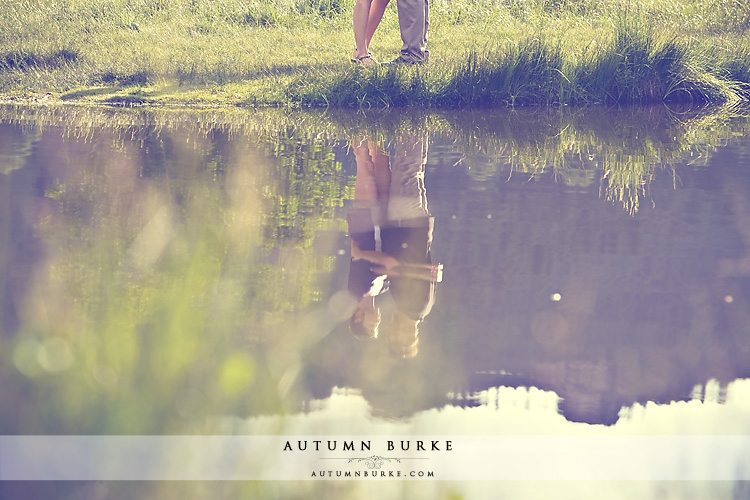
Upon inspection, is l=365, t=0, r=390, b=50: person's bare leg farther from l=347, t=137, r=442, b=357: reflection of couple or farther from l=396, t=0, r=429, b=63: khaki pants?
l=347, t=137, r=442, b=357: reflection of couple

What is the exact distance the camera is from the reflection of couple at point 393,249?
11.3ft

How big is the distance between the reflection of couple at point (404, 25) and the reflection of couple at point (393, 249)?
377cm

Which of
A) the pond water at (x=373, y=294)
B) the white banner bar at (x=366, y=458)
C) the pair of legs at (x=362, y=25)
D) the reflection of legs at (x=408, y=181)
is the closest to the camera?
the white banner bar at (x=366, y=458)

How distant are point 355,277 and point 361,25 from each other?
243 inches

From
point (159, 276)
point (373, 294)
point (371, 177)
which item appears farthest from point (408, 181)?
point (159, 276)

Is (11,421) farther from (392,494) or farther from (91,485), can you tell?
(392,494)

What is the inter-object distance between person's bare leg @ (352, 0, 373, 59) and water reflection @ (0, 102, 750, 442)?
10.0 feet

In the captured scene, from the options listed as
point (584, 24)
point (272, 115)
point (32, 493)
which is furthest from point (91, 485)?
point (584, 24)

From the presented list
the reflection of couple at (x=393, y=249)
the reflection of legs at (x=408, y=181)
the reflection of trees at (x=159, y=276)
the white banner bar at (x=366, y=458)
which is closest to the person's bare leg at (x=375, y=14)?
the reflection of legs at (x=408, y=181)

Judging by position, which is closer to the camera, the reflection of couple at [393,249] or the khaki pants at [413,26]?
the reflection of couple at [393,249]

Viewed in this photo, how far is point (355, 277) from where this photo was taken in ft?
12.7

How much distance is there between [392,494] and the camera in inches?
97.0

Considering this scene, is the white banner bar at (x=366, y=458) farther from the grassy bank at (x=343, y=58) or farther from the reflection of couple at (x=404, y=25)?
the reflection of couple at (x=404, y=25)

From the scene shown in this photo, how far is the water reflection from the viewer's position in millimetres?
2932
